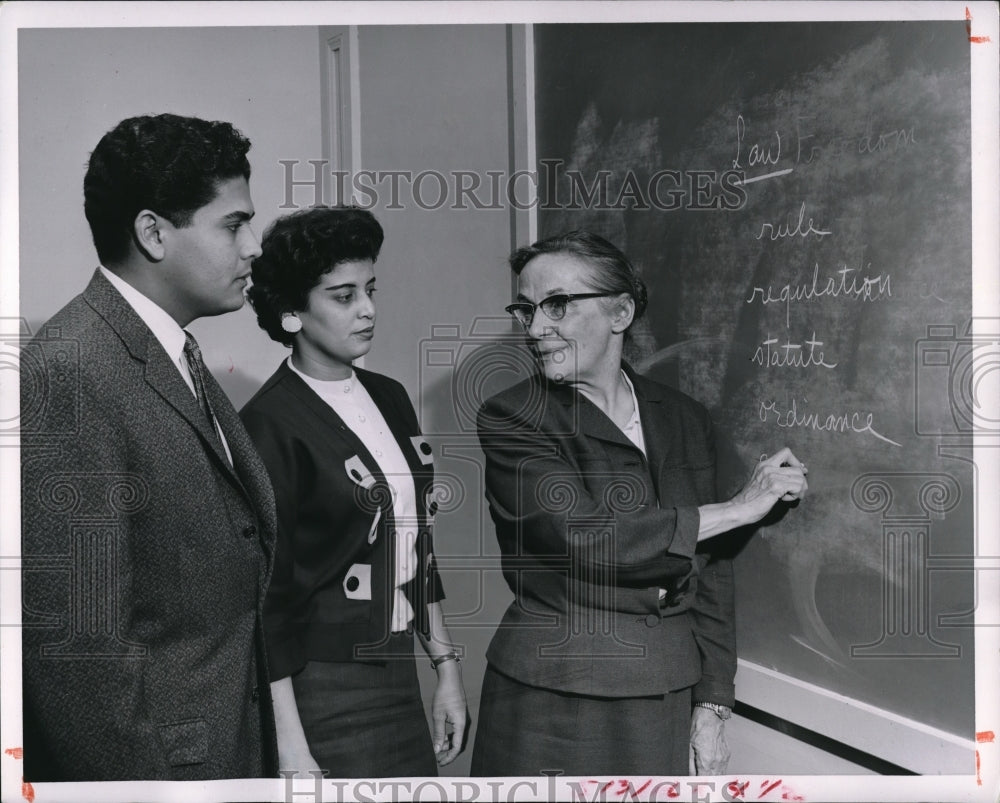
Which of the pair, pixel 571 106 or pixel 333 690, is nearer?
pixel 333 690

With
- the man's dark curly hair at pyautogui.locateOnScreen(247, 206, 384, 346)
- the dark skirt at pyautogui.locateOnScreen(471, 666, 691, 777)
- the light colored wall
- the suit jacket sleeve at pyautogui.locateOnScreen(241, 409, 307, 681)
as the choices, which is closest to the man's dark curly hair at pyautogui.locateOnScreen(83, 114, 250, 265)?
the light colored wall

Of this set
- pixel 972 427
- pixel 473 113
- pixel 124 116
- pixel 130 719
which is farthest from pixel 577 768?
pixel 124 116

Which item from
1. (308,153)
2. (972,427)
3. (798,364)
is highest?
(308,153)

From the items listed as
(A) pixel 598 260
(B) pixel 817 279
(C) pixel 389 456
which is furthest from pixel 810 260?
(C) pixel 389 456

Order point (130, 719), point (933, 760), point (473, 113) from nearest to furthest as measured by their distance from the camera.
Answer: point (130, 719) < point (933, 760) < point (473, 113)

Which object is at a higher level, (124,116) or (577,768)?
(124,116)

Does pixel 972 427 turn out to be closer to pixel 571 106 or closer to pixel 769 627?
pixel 769 627

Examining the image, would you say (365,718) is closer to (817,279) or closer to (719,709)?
(719,709)

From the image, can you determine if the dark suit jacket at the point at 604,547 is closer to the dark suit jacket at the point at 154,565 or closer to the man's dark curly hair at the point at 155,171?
the dark suit jacket at the point at 154,565

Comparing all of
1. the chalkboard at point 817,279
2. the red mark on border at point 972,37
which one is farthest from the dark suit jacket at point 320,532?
the red mark on border at point 972,37

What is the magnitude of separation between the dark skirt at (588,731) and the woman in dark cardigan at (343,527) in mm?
116

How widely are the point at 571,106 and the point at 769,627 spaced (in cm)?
125

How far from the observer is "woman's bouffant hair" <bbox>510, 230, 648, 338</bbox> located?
7.00 feet

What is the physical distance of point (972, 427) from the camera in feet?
6.93
